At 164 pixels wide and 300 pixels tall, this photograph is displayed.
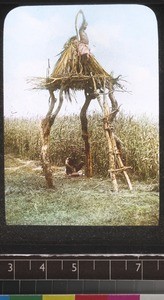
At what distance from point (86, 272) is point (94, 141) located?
314 millimetres

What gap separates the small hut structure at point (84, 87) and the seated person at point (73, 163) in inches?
0.9

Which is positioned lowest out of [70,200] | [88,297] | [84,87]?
[88,297]

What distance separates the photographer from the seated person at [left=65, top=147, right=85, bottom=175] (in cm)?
132

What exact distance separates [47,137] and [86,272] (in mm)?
337

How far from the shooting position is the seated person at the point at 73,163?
132cm

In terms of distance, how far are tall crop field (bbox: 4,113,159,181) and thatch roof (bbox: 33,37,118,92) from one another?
0.25 ft

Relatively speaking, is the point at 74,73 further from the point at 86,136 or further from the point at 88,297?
the point at 88,297

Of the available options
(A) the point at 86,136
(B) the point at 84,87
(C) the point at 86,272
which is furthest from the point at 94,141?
(C) the point at 86,272

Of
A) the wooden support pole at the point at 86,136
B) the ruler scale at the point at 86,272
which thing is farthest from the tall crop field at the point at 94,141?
the ruler scale at the point at 86,272

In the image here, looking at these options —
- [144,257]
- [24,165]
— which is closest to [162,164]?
[144,257]

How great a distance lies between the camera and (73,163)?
1318mm

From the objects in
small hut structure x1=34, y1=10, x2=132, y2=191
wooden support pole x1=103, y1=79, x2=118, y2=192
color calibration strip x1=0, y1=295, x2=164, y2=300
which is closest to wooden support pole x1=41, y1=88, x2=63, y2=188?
small hut structure x1=34, y1=10, x2=132, y2=191

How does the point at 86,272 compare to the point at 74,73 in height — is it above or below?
below

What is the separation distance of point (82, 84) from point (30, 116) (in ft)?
0.48
